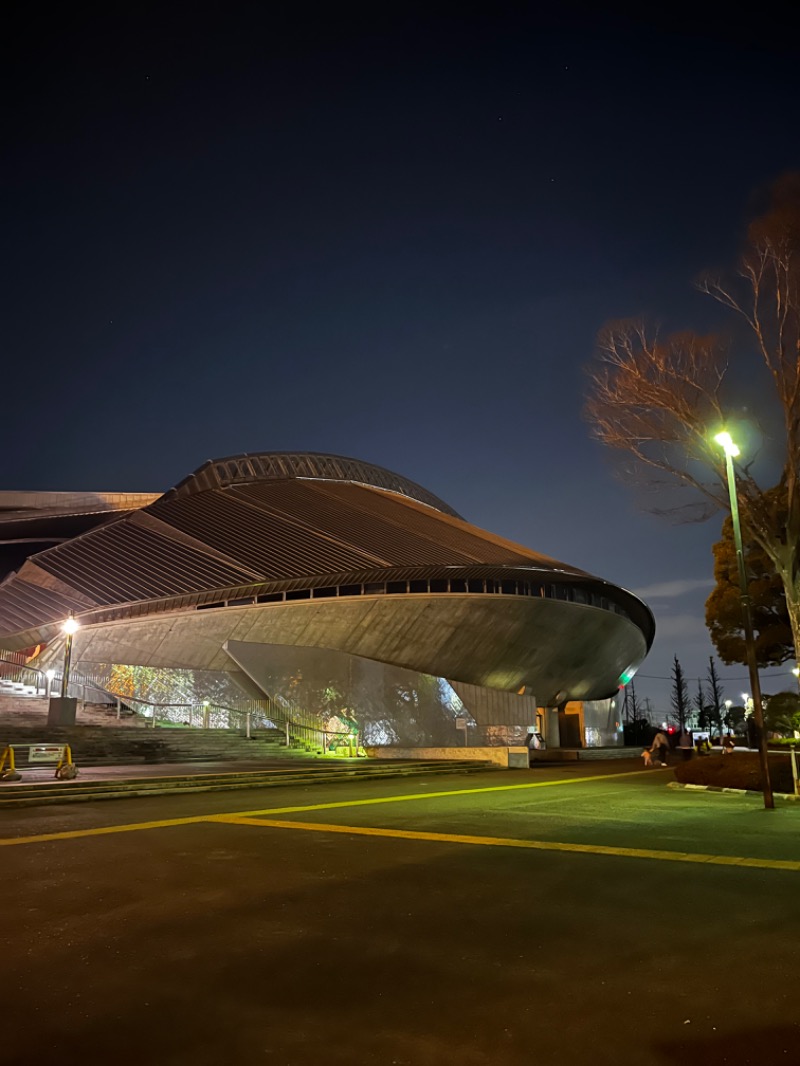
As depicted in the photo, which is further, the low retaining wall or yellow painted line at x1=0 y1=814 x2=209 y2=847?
the low retaining wall

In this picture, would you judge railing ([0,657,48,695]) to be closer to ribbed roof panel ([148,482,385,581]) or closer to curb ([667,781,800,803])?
ribbed roof panel ([148,482,385,581])

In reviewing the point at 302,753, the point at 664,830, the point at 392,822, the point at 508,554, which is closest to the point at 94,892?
the point at 392,822

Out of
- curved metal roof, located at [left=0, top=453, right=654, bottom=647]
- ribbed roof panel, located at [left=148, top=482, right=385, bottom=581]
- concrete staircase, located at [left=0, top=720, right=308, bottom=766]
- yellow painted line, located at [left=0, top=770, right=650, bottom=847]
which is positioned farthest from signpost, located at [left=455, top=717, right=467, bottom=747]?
yellow painted line, located at [left=0, top=770, right=650, bottom=847]

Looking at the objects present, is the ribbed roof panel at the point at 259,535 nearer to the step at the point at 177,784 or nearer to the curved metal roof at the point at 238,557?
the curved metal roof at the point at 238,557

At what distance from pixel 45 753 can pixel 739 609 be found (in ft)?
80.3

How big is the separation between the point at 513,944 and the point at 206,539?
1068 inches

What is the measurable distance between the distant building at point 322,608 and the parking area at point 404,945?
18062 mm

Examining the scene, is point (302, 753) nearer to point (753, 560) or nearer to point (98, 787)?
point (98, 787)

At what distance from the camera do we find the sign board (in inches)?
664

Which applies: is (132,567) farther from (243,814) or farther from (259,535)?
(243,814)

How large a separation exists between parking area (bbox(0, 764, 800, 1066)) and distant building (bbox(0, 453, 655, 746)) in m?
18.1

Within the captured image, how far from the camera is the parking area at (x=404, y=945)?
3412mm

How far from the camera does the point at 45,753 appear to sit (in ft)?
58.6

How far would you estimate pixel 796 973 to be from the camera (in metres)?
4.13
